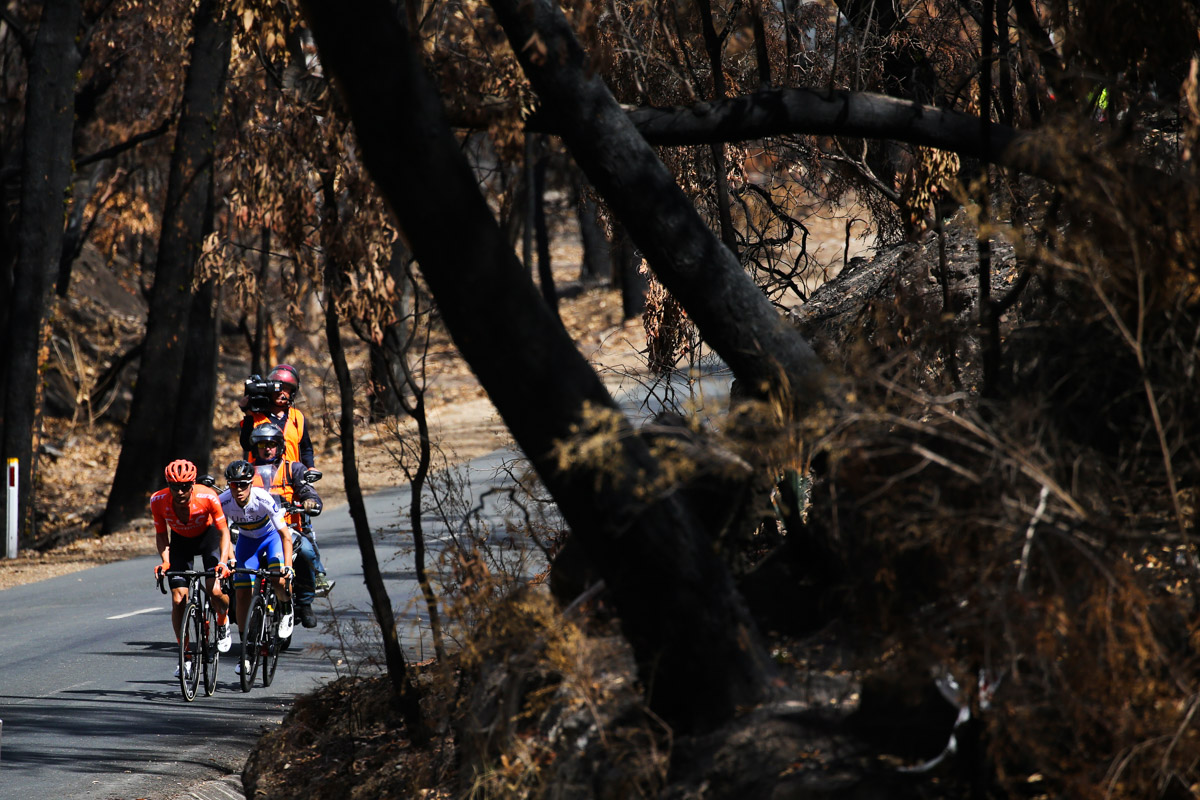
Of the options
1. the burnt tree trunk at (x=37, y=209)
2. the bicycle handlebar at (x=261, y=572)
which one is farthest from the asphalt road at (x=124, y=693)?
the burnt tree trunk at (x=37, y=209)

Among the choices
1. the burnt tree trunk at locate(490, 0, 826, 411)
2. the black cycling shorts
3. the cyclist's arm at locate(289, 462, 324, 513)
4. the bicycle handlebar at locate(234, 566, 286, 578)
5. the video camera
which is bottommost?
the bicycle handlebar at locate(234, 566, 286, 578)

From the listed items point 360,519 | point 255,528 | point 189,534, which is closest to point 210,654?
point 189,534

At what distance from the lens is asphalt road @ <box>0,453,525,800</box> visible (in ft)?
25.0

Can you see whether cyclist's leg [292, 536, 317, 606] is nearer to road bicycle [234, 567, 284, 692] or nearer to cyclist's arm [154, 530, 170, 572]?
road bicycle [234, 567, 284, 692]

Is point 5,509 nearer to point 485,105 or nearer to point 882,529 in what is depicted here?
point 485,105

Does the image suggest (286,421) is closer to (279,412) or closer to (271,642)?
(279,412)

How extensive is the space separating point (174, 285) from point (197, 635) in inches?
487

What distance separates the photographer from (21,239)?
19359 millimetres

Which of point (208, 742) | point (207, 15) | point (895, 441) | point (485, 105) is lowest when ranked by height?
point (208, 742)

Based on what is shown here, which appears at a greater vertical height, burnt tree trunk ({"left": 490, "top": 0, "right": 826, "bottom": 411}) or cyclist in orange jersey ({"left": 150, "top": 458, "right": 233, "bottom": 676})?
burnt tree trunk ({"left": 490, "top": 0, "right": 826, "bottom": 411})

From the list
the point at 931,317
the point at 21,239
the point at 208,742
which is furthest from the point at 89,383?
the point at 931,317

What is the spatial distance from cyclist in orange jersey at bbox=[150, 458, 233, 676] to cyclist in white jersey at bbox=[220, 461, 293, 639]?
0.17 metres

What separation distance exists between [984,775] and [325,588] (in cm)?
768

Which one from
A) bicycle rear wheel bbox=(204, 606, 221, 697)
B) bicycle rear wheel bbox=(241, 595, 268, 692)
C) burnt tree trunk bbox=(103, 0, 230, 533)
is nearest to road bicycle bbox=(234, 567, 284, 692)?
bicycle rear wheel bbox=(241, 595, 268, 692)
